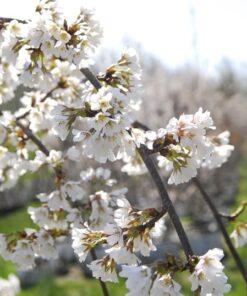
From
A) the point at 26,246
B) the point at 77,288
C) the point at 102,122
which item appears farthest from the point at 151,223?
the point at 77,288

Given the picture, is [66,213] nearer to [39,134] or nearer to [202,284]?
[39,134]

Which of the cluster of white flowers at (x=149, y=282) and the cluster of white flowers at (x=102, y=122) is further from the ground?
the cluster of white flowers at (x=102, y=122)

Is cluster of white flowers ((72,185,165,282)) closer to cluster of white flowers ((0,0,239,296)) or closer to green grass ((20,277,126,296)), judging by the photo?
cluster of white flowers ((0,0,239,296))

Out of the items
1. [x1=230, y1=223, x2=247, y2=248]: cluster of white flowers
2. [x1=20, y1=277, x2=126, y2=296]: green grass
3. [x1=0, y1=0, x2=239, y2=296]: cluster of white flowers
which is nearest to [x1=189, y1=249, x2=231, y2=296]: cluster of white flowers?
[x1=0, y1=0, x2=239, y2=296]: cluster of white flowers

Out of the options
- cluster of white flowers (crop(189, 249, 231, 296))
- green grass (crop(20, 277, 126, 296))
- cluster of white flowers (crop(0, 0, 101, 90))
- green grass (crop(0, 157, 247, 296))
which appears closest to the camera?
cluster of white flowers (crop(189, 249, 231, 296))

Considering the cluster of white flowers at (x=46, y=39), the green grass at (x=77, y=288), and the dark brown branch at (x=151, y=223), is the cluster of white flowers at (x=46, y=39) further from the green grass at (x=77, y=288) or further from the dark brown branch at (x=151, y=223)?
the green grass at (x=77, y=288)

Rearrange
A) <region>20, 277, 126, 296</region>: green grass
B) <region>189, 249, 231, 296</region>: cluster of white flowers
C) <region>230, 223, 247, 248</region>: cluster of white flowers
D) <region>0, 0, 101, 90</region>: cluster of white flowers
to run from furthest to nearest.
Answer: <region>20, 277, 126, 296</region>: green grass
<region>230, 223, 247, 248</region>: cluster of white flowers
<region>0, 0, 101, 90</region>: cluster of white flowers
<region>189, 249, 231, 296</region>: cluster of white flowers

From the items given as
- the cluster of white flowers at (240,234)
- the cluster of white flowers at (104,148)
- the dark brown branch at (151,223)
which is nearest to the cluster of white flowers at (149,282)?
the cluster of white flowers at (104,148)

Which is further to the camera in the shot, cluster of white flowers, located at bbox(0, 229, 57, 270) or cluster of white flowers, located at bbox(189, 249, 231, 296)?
cluster of white flowers, located at bbox(0, 229, 57, 270)

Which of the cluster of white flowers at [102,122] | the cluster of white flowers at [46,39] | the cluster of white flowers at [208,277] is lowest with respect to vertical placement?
the cluster of white flowers at [208,277]

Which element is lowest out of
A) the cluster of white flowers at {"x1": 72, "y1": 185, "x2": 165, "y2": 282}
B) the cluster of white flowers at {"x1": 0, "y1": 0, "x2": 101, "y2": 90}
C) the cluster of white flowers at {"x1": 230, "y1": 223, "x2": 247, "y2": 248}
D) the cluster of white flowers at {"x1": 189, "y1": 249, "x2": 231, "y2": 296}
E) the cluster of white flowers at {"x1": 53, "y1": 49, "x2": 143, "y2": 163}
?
the cluster of white flowers at {"x1": 189, "y1": 249, "x2": 231, "y2": 296}
